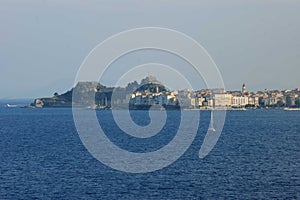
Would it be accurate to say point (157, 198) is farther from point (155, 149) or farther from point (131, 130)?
point (131, 130)

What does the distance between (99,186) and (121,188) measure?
183cm

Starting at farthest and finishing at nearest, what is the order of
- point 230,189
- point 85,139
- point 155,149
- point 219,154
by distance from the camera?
1. point 85,139
2. point 155,149
3. point 219,154
4. point 230,189

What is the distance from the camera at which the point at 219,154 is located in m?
67.6

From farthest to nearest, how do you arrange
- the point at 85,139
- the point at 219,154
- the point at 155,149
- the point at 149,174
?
the point at 85,139 < the point at 155,149 < the point at 219,154 < the point at 149,174

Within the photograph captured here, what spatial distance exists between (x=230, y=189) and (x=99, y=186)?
9055 mm

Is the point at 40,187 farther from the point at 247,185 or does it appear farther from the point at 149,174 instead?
the point at 247,185

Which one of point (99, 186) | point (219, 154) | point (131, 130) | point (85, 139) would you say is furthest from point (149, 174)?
point (131, 130)

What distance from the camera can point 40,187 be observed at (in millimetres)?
44844

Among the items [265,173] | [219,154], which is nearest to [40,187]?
[265,173]

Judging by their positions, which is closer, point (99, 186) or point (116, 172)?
point (99, 186)

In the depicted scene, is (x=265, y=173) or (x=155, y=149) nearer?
(x=265, y=173)

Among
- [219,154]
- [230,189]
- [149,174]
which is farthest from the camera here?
[219,154]

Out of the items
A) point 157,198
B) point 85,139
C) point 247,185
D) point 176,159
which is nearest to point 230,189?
point 247,185

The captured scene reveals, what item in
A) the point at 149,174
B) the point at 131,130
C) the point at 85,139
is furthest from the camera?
the point at 131,130
